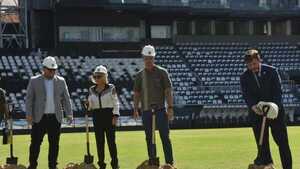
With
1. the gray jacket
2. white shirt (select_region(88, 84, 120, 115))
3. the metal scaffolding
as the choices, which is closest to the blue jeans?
white shirt (select_region(88, 84, 120, 115))

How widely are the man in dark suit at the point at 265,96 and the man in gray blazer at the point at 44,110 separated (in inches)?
131

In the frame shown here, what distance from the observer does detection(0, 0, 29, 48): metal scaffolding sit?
47625mm

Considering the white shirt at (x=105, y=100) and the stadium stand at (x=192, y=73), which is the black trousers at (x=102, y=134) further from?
the stadium stand at (x=192, y=73)

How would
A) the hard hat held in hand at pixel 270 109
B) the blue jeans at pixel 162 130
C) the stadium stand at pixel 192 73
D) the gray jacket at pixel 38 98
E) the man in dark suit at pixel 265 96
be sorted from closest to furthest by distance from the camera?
the hard hat held in hand at pixel 270 109 → the man in dark suit at pixel 265 96 → the blue jeans at pixel 162 130 → the gray jacket at pixel 38 98 → the stadium stand at pixel 192 73

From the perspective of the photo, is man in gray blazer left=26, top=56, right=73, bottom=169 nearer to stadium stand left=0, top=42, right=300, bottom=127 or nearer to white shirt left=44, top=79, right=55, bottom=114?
white shirt left=44, top=79, right=55, bottom=114

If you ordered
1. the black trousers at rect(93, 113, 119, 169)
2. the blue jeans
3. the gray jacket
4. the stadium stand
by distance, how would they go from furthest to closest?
the stadium stand
the black trousers at rect(93, 113, 119, 169)
the gray jacket
the blue jeans

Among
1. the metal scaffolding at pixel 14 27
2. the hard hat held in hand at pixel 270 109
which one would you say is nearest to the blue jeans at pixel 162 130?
the hard hat held in hand at pixel 270 109

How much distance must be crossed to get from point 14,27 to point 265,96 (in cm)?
4036

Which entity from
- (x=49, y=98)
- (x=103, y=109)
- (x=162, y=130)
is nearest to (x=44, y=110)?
(x=49, y=98)

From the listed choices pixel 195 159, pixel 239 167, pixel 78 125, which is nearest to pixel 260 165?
pixel 239 167

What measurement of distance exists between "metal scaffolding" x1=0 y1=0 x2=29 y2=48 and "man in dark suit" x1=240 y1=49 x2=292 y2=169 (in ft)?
126

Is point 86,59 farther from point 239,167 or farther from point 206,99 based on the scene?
point 239,167

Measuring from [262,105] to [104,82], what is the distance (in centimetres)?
305

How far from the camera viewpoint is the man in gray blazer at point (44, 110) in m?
11.5
